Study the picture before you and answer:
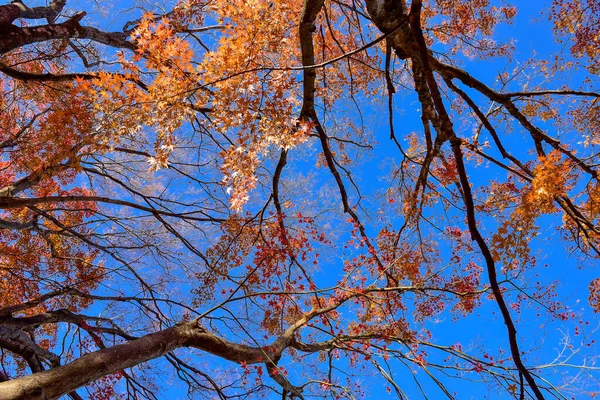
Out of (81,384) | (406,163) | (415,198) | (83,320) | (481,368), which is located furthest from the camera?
(406,163)

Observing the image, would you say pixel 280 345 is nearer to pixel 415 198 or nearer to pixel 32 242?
pixel 415 198

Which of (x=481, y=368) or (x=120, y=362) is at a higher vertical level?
(x=481, y=368)

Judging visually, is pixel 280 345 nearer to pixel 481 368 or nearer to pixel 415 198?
pixel 481 368

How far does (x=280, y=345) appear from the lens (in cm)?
419

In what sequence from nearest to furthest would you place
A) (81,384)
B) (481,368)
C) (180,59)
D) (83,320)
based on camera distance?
1. (81,384)
2. (180,59)
3. (481,368)
4. (83,320)

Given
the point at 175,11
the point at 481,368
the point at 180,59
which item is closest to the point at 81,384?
the point at 180,59

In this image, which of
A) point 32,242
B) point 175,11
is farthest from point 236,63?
point 32,242

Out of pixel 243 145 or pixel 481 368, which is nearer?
pixel 243 145

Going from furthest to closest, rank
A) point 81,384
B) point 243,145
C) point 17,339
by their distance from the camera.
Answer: point 17,339 → point 243,145 → point 81,384

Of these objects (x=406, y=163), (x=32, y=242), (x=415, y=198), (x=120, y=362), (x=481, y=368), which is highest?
(x=406, y=163)

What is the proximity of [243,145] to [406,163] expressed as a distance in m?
3.94

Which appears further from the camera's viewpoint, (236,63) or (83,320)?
(83,320)

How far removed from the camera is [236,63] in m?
3.28

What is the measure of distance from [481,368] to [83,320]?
204 inches
